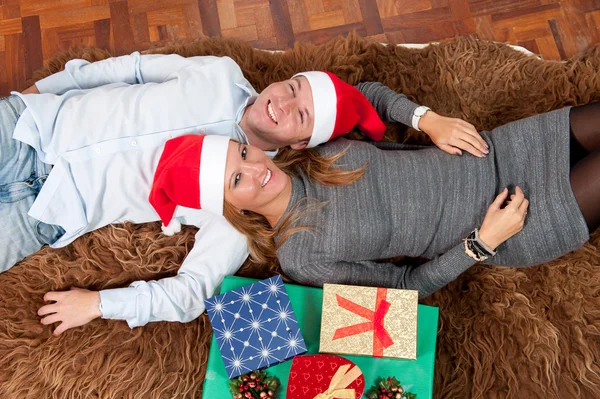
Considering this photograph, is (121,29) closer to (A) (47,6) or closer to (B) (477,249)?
(A) (47,6)

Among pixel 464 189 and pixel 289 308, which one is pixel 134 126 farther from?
pixel 464 189

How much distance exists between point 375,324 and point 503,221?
38cm

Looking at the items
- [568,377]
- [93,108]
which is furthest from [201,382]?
[568,377]

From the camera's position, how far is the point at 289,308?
1199 millimetres

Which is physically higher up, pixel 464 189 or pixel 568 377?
pixel 464 189

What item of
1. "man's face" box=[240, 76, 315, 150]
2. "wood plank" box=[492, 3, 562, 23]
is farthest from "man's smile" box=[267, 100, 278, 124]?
"wood plank" box=[492, 3, 562, 23]

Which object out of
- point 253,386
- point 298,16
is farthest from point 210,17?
point 253,386

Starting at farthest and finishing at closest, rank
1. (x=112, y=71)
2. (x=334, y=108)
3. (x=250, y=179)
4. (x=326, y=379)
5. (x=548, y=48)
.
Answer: (x=548, y=48) < (x=112, y=71) < (x=334, y=108) < (x=250, y=179) < (x=326, y=379)

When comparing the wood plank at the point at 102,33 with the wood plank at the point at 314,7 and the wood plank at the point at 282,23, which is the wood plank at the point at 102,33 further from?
the wood plank at the point at 314,7

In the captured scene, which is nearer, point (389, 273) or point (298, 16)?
point (389, 273)

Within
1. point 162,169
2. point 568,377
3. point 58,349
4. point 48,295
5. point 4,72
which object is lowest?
point 568,377

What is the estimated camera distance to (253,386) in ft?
3.70

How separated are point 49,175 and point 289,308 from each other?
69 centimetres

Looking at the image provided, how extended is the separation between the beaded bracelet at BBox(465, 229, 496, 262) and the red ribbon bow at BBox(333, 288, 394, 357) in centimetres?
23
